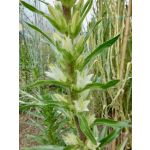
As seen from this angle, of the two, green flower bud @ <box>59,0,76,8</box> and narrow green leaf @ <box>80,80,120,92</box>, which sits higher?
green flower bud @ <box>59,0,76,8</box>

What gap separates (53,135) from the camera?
2.59ft

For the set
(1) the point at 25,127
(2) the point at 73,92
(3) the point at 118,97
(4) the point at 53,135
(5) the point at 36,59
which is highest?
(5) the point at 36,59

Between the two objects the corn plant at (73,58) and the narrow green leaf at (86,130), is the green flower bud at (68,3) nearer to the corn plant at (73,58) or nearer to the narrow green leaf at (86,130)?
the corn plant at (73,58)

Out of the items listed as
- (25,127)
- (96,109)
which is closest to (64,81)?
(96,109)

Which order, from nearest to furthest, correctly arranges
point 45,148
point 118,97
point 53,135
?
point 45,148
point 53,135
point 118,97

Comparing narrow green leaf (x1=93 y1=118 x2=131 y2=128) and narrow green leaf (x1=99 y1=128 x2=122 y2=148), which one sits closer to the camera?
narrow green leaf (x1=93 y1=118 x2=131 y2=128)

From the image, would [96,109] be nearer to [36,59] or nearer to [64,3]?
[36,59]

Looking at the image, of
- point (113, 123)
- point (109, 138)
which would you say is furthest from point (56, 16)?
point (109, 138)

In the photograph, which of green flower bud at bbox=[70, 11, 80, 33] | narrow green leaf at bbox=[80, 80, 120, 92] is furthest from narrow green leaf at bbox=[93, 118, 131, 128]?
green flower bud at bbox=[70, 11, 80, 33]

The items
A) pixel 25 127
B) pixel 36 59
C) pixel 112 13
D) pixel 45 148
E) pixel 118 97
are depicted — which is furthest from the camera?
pixel 36 59

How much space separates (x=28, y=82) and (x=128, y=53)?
1.18 m

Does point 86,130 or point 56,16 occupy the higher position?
point 56,16

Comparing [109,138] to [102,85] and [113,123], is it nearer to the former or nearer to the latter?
[113,123]

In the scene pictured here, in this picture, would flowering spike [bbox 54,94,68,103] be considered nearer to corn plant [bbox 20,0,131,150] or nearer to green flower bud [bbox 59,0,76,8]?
corn plant [bbox 20,0,131,150]
